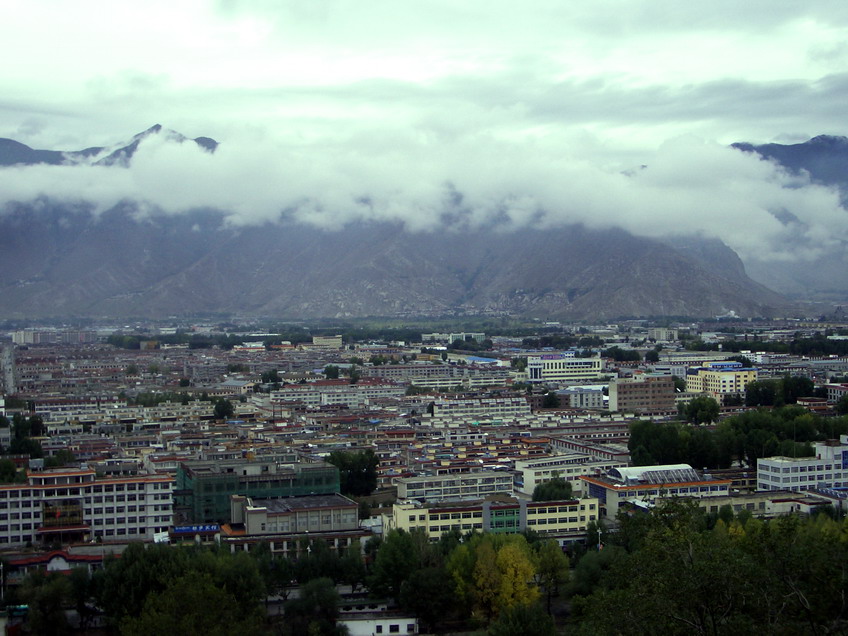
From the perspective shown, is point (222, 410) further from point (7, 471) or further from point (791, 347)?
point (791, 347)

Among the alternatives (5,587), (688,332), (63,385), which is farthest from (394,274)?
(5,587)

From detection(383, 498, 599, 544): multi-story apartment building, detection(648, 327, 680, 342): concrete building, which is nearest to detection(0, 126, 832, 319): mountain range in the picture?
detection(648, 327, 680, 342): concrete building

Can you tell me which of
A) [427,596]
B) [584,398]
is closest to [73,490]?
[427,596]

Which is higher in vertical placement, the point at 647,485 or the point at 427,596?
the point at 647,485

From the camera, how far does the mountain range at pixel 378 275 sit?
14825 cm

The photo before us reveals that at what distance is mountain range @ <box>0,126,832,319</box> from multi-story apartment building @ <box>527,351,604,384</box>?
7291cm

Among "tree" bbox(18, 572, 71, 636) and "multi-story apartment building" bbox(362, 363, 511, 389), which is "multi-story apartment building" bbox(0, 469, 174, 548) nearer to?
"tree" bbox(18, 572, 71, 636)

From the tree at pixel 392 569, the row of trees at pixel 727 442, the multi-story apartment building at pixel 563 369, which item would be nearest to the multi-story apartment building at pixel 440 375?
the multi-story apartment building at pixel 563 369

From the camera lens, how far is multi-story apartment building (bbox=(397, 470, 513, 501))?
2819cm

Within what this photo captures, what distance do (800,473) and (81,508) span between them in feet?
55.0

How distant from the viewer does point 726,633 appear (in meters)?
Answer: 10.6

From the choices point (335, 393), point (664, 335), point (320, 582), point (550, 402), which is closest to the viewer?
point (320, 582)

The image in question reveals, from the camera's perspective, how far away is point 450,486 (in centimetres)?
2842

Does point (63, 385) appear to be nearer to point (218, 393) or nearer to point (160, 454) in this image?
point (218, 393)
